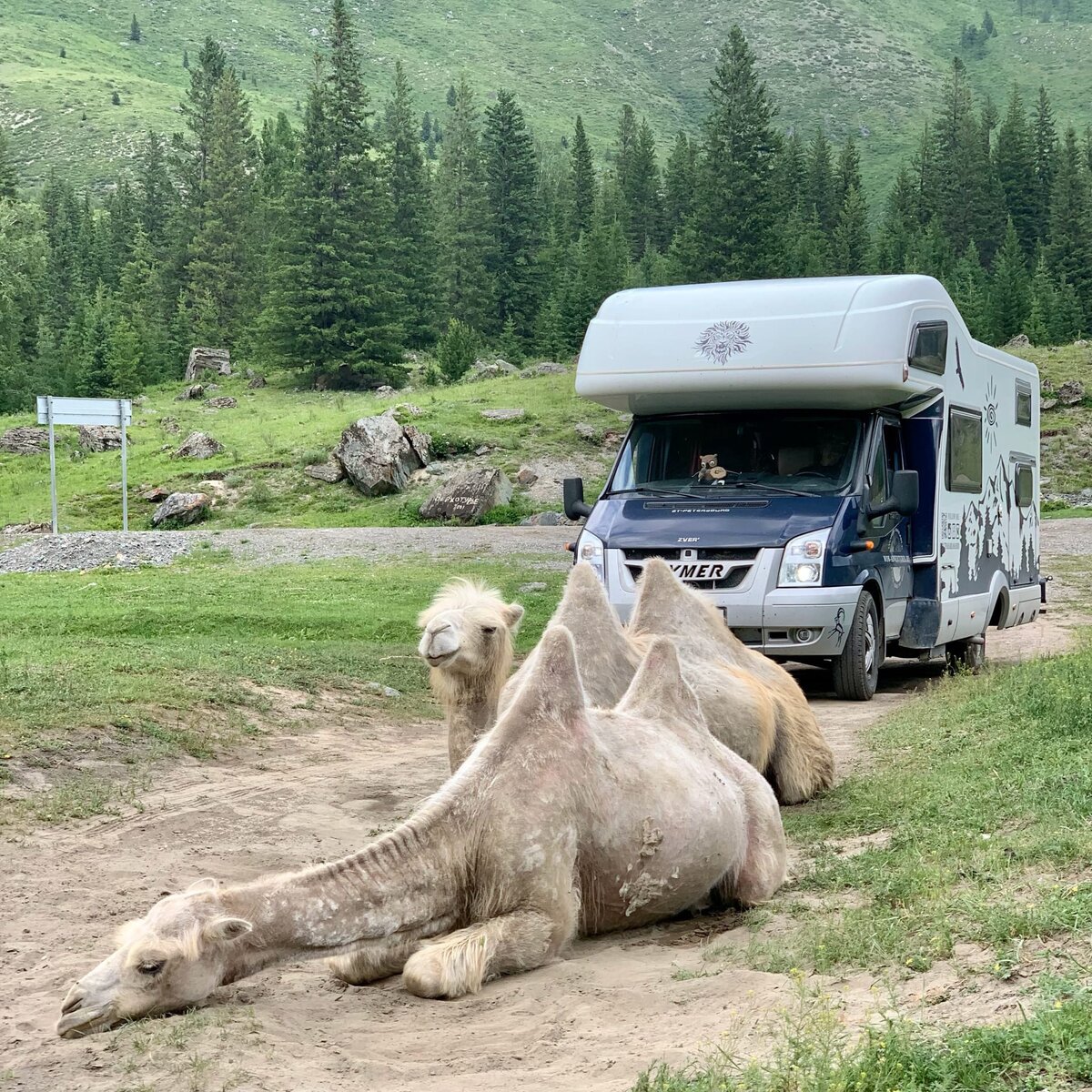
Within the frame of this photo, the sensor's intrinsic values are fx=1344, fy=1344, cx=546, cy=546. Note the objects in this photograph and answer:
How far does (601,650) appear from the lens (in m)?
7.04

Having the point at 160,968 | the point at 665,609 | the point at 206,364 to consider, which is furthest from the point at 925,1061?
the point at 206,364

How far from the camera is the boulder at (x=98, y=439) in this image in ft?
136

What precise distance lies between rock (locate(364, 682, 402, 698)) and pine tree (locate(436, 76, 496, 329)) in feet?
202

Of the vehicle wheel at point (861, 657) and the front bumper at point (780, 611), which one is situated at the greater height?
the front bumper at point (780, 611)

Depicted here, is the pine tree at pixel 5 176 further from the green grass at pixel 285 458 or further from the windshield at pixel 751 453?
the windshield at pixel 751 453

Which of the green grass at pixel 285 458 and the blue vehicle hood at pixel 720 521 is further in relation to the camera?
the green grass at pixel 285 458

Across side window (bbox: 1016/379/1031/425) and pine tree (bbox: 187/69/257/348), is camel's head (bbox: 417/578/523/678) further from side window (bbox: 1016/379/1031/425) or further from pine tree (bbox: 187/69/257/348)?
pine tree (bbox: 187/69/257/348)

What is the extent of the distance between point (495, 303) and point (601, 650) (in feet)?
232

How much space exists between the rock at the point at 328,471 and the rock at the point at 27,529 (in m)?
7.12

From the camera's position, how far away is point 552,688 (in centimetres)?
531

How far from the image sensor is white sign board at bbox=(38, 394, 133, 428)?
2612 cm

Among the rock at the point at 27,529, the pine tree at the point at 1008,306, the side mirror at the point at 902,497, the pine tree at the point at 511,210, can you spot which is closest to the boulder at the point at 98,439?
the rock at the point at 27,529

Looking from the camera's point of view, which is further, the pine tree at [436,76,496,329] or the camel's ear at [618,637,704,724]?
the pine tree at [436,76,496,329]

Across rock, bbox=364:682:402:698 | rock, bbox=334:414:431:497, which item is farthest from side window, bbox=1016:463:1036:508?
rock, bbox=334:414:431:497
